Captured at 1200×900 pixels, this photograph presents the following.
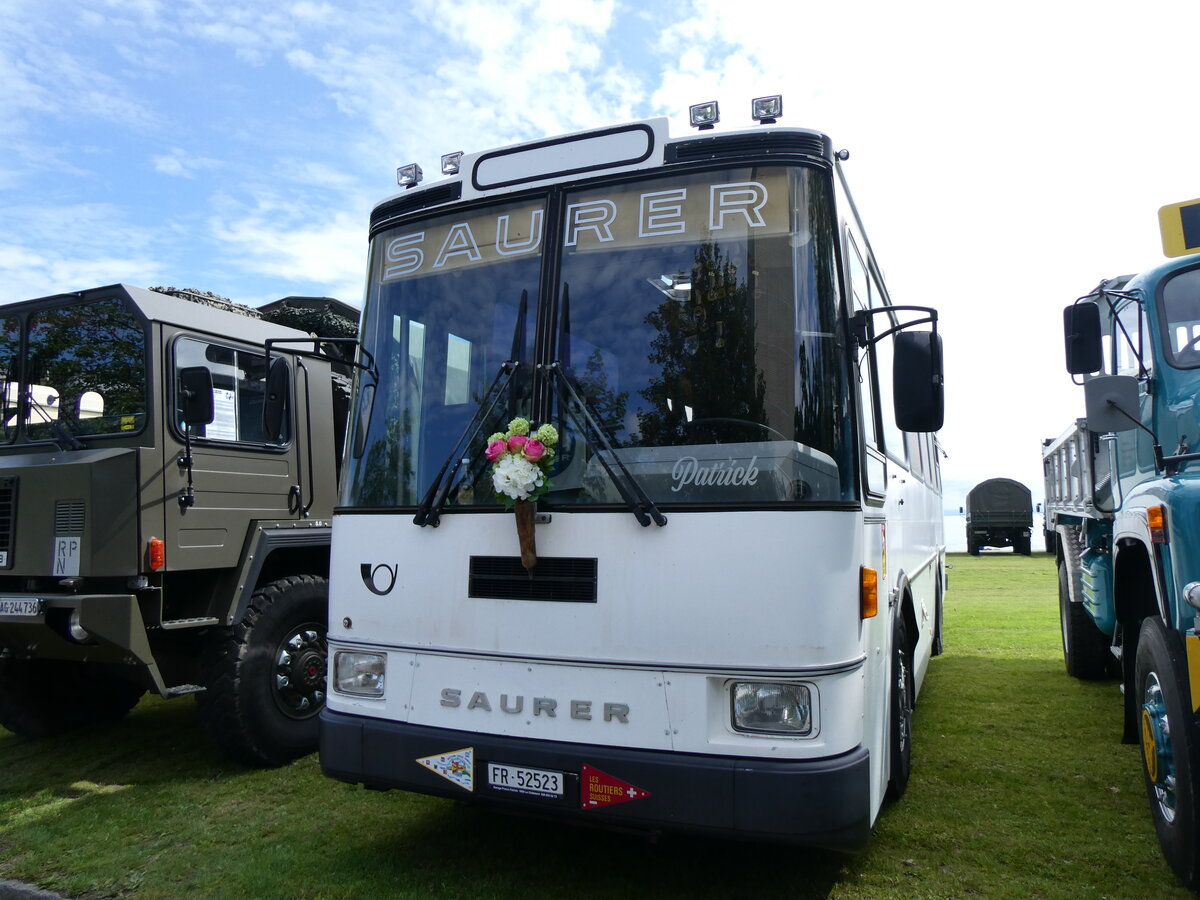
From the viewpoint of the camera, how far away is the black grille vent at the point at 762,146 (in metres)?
3.55

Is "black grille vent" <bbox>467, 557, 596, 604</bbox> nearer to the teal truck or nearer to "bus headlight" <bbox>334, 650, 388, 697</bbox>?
"bus headlight" <bbox>334, 650, 388, 697</bbox>

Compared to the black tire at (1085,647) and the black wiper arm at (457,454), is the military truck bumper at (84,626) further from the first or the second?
the black tire at (1085,647)

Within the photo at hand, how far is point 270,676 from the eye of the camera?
5.80 metres

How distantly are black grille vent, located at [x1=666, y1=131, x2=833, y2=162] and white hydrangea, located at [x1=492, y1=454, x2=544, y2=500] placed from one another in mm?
1406

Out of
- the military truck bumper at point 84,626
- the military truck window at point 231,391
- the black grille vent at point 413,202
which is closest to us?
the black grille vent at point 413,202

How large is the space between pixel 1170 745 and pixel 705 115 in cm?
312

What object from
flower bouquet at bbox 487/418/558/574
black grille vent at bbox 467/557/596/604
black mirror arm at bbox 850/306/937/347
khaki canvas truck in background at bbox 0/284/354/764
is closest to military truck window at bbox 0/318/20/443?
khaki canvas truck in background at bbox 0/284/354/764

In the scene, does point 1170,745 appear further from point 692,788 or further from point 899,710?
point 692,788

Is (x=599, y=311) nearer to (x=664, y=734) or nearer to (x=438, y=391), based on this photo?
(x=438, y=391)

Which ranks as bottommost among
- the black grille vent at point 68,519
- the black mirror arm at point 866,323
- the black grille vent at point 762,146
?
the black grille vent at point 68,519

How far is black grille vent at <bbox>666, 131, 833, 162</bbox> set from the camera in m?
3.55

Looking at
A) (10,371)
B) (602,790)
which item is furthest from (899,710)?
(10,371)

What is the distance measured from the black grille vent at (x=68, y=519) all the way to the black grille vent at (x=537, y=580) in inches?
113

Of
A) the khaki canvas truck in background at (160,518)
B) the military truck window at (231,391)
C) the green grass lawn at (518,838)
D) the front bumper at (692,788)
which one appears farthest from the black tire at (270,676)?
the front bumper at (692,788)
